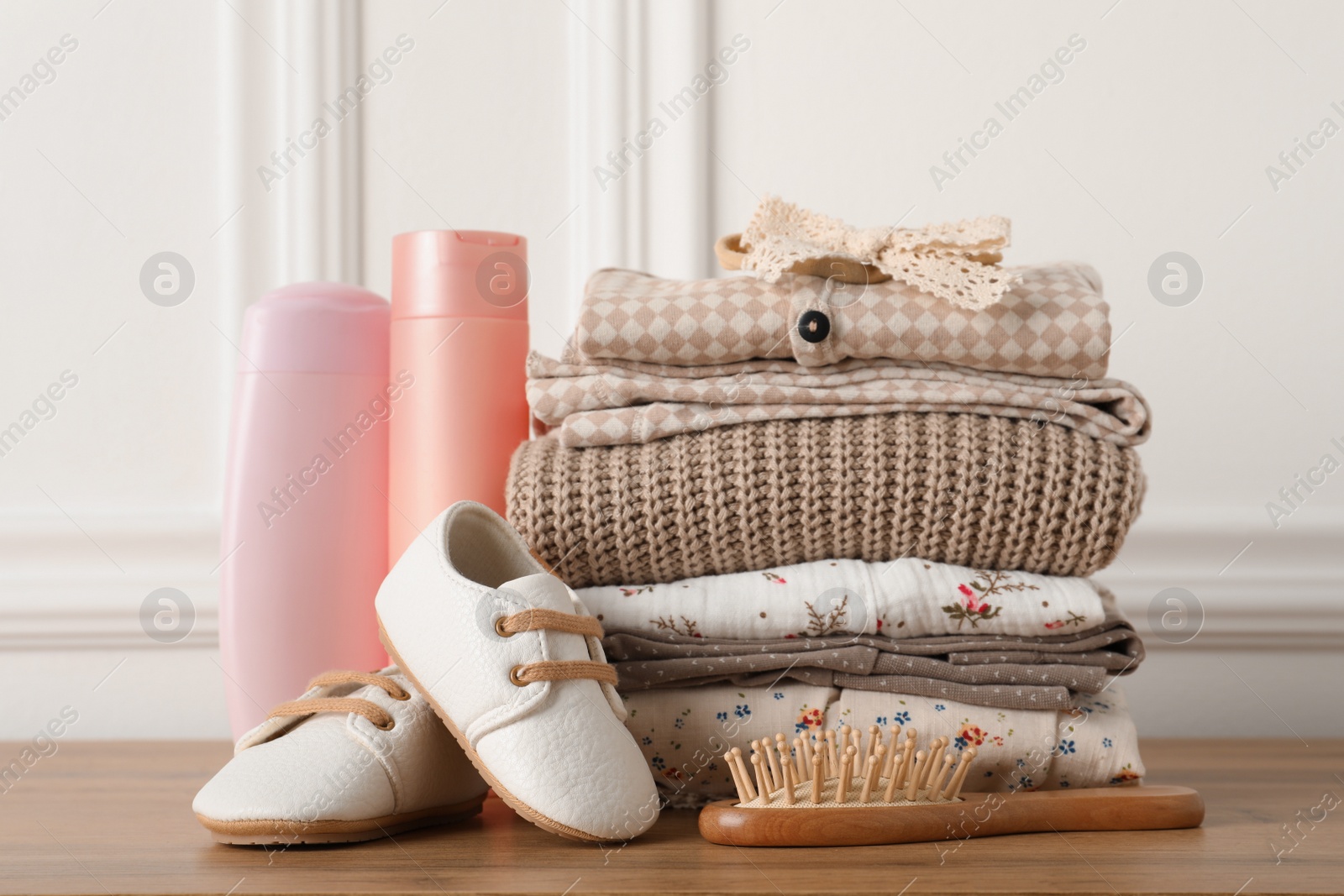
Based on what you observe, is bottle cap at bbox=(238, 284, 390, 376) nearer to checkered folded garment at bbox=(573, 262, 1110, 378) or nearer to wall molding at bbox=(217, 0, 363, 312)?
checkered folded garment at bbox=(573, 262, 1110, 378)

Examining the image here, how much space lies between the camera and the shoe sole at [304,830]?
0.46 m

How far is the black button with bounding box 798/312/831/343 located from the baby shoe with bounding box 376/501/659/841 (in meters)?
0.22

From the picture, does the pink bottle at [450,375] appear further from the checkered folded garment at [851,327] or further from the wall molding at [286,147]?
the wall molding at [286,147]

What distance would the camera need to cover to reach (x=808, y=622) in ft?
1.92

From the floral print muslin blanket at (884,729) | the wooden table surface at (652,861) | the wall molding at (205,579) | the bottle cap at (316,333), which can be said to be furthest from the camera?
the wall molding at (205,579)

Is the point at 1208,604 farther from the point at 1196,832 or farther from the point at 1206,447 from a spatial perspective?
the point at 1196,832

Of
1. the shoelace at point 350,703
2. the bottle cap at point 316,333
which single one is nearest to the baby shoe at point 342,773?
the shoelace at point 350,703

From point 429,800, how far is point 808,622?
237mm

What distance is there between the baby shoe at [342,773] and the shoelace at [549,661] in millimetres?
80

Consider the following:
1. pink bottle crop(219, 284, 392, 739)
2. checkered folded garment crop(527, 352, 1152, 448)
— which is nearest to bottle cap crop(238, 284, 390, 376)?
pink bottle crop(219, 284, 392, 739)

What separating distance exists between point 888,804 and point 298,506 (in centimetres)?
44

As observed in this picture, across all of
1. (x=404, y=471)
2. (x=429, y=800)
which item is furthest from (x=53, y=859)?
(x=404, y=471)

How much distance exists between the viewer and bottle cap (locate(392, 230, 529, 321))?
67 cm

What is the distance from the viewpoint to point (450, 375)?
26.2 inches
